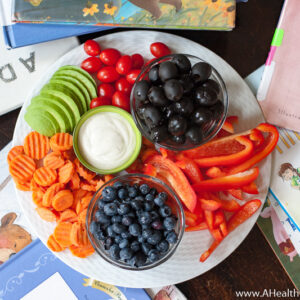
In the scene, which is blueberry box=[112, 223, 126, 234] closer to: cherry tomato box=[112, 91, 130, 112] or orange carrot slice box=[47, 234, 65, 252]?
orange carrot slice box=[47, 234, 65, 252]

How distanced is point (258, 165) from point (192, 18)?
0.54 meters

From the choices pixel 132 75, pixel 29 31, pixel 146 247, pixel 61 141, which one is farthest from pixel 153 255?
pixel 29 31

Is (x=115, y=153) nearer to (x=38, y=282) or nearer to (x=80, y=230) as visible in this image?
(x=80, y=230)

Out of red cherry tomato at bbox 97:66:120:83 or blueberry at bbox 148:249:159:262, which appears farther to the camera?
red cherry tomato at bbox 97:66:120:83

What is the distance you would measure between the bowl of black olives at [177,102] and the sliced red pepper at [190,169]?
81 mm

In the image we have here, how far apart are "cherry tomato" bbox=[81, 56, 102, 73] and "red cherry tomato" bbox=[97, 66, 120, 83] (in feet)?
0.07

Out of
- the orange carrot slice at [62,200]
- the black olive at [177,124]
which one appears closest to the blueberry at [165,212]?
the black olive at [177,124]

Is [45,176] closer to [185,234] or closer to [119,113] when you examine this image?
[119,113]

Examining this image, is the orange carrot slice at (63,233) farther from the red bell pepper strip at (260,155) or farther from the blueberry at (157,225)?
the red bell pepper strip at (260,155)

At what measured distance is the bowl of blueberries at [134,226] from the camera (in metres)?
0.86

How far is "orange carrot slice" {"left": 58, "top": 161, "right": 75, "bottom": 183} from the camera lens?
1008mm

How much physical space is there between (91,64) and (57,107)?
0.18m

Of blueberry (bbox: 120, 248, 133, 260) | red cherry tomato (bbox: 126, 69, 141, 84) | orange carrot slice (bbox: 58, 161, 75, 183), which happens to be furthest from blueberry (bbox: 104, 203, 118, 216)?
red cherry tomato (bbox: 126, 69, 141, 84)

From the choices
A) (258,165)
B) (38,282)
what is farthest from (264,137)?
(38,282)
